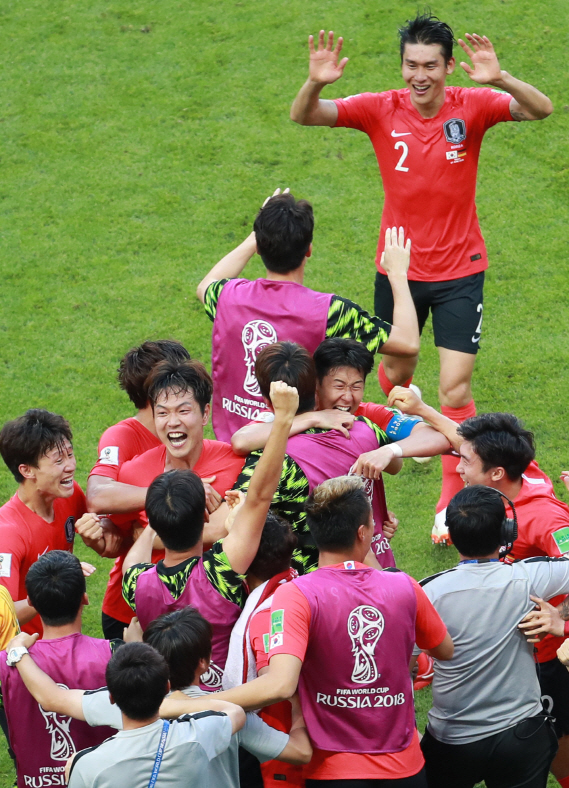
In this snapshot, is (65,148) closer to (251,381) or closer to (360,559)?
(251,381)

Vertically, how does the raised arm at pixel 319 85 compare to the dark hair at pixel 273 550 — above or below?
above

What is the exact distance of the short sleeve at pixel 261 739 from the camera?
122 inches

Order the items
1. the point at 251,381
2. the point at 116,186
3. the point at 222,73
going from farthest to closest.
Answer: the point at 222,73 → the point at 116,186 → the point at 251,381

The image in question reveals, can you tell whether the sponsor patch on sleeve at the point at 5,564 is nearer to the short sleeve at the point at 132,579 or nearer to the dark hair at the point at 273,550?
the short sleeve at the point at 132,579

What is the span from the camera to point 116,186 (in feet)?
31.0

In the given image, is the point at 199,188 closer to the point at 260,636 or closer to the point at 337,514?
the point at 337,514

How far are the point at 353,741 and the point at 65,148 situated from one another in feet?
25.8

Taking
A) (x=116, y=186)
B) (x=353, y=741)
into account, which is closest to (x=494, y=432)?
(x=353, y=741)

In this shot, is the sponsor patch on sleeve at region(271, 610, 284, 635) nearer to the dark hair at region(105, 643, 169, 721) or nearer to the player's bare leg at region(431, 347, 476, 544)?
the dark hair at region(105, 643, 169, 721)

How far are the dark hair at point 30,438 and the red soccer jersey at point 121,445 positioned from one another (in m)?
0.19

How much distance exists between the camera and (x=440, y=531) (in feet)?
19.5

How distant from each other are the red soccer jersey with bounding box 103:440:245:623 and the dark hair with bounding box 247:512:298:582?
2.08ft

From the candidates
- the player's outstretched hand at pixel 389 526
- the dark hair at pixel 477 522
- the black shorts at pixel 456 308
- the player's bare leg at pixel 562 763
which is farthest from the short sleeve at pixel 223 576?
the black shorts at pixel 456 308

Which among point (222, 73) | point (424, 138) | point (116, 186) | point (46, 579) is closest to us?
point (46, 579)
